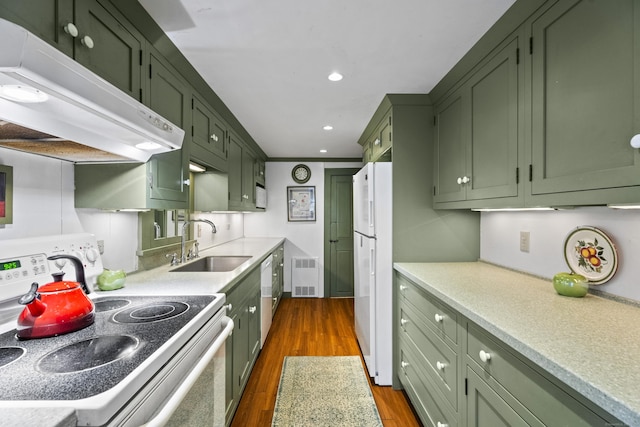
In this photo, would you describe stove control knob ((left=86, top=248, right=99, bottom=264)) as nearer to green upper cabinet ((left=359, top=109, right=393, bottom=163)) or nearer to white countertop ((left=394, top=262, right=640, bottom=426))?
white countertop ((left=394, top=262, right=640, bottom=426))

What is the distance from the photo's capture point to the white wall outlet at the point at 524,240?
Answer: 1.80 m

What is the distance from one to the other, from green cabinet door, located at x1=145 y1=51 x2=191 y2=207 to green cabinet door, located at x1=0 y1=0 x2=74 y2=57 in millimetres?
453

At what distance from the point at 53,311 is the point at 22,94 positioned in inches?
25.0

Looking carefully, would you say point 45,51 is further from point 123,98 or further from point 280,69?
point 280,69

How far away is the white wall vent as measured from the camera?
4.72 m

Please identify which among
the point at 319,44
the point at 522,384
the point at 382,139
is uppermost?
the point at 319,44

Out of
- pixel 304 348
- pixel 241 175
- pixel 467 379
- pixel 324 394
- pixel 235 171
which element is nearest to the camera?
pixel 467 379

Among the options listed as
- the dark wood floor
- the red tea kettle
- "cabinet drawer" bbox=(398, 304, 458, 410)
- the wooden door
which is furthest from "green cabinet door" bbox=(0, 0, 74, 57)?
the wooden door

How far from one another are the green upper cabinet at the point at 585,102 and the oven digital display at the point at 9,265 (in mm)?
2029

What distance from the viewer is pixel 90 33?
43.6 inches

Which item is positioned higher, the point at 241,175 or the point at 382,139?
the point at 382,139

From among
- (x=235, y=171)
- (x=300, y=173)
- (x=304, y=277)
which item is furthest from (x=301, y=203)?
(x=235, y=171)

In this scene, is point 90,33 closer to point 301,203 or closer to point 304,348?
point 304,348

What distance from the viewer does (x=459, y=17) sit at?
1.41 metres
